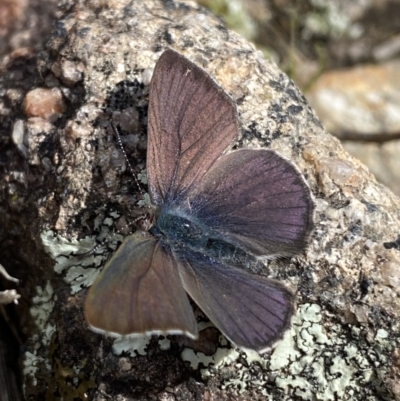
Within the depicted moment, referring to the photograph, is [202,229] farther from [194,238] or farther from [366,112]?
[366,112]

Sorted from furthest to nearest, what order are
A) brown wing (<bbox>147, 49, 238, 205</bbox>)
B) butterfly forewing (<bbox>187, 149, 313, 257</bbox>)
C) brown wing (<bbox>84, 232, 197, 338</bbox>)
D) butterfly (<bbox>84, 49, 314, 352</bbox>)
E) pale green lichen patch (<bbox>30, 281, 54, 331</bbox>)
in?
pale green lichen patch (<bbox>30, 281, 54, 331</bbox>), brown wing (<bbox>147, 49, 238, 205</bbox>), butterfly forewing (<bbox>187, 149, 313, 257</bbox>), butterfly (<bbox>84, 49, 314, 352</bbox>), brown wing (<bbox>84, 232, 197, 338</bbox>)

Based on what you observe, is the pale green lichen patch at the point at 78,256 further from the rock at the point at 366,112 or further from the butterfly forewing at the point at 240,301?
the rock at the point at 366,112

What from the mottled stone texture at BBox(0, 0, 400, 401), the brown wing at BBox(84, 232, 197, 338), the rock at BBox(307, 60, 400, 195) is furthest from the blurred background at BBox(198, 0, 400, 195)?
the brown wing at BBox(84, 232, 197, 338)

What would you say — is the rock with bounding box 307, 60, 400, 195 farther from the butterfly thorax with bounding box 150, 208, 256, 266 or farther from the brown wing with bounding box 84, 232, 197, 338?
the brown wing with bounding box 84, 232, 197, 338

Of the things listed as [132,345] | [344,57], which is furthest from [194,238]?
[344,57]

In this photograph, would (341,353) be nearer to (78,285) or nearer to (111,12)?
(78,285)

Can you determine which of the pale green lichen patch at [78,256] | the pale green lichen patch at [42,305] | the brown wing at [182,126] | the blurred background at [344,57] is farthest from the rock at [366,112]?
the pale green lichen patch at [42,305]

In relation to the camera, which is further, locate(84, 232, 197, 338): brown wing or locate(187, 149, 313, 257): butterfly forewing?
locate(187, 149, 313, 257): butterfly forewing
